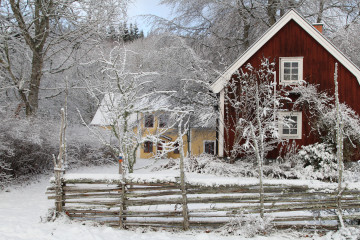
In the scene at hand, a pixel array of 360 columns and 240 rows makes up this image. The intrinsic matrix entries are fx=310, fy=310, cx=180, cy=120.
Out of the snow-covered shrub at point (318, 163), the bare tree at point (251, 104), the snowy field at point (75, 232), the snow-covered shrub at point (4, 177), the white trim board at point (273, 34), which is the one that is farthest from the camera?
the white trim board at point (273, 34)

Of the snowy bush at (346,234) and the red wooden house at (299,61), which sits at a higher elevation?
the red wooden house at (299,61)

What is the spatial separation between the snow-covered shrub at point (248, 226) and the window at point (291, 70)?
8.47 m

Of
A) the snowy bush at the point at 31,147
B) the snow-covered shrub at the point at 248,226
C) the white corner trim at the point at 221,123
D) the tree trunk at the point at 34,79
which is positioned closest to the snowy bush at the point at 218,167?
the white corner trim at the point at 221,123

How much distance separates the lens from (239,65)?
13.0 meters

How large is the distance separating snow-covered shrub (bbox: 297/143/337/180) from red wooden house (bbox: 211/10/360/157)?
5.98ft

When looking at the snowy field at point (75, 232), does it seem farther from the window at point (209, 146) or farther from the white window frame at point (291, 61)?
the window at point (209, 146)

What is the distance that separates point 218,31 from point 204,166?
31.0 feet

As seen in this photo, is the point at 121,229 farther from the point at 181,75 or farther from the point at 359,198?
the point at 181,75

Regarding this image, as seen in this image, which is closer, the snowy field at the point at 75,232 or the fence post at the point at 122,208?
the snowy field at the point at 75,232

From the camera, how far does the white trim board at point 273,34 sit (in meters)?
12.7

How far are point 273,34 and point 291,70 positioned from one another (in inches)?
68.3

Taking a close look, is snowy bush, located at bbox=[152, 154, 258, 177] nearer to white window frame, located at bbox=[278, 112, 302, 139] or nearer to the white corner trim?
the white corner trim

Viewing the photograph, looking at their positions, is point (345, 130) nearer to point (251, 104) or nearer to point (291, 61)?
point (251, 104)

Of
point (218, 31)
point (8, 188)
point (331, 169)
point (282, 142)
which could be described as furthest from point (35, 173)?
point (218, 31)
